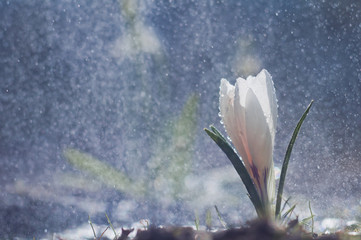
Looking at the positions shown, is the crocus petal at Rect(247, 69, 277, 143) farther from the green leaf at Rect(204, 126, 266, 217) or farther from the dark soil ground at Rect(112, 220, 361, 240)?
the dark soil ground at Rect(112, 220, 361, 240)

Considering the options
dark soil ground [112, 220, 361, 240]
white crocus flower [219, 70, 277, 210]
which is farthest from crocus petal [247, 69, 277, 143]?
dark soil ground [112, 220, 361, 240]

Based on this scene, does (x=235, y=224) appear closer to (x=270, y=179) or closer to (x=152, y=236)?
(x=270, y=179)

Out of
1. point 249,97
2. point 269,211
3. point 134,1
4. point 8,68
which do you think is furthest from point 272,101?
point 8,68

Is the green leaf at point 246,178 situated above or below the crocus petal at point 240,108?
below

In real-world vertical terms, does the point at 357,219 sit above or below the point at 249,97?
below

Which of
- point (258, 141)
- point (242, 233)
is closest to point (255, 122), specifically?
point (258, 141)

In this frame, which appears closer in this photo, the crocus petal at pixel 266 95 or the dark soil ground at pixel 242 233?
the dark soil ground at pixel 242 233

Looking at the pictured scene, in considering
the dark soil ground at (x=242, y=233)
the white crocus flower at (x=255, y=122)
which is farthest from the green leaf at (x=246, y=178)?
the dark soil ground at (x=242, y=233)

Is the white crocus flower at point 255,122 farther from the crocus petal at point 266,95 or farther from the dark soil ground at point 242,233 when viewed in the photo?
the dark soil ground at point 242,233

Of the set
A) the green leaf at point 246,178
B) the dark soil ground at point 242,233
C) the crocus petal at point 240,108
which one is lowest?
the dark soil ground at point 242,233
